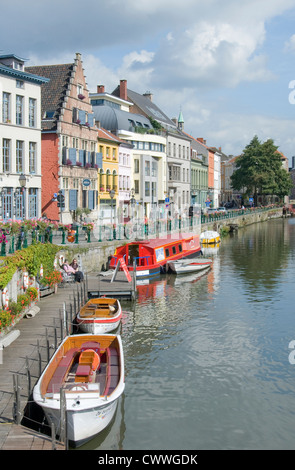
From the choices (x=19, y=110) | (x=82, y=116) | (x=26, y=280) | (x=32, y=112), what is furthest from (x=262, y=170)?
(x=26, y=280)

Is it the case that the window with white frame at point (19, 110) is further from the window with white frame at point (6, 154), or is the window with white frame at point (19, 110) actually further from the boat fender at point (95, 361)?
the boat fender at point (95, 361)

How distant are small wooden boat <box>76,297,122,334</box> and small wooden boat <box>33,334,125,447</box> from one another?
3638mm

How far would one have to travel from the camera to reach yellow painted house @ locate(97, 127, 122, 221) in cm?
5425

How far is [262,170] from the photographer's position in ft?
344

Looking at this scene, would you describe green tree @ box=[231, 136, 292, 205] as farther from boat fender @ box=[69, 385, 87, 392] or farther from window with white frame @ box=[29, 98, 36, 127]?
boat fender @ box=[69, 385, 87, 392]

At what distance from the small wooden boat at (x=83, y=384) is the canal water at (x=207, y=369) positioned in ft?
2.85

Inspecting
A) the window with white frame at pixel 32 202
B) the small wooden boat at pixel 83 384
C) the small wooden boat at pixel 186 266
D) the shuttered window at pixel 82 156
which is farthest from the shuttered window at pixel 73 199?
the small wooden boat at pixel 83 384

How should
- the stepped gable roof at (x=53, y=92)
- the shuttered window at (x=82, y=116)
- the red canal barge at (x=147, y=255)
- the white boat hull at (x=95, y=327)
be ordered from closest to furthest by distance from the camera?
1. the white boat hull at (x=95, y=327)
2. the red canal barge at (x=147, y=255)
3. the stepped gable roof at (x=53, y=92)
4. the shuttered window at (x=82, y=116)

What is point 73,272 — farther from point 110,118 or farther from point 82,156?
point 110,118

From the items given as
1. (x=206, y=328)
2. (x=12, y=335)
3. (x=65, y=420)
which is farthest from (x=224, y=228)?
(x=65, y=420)

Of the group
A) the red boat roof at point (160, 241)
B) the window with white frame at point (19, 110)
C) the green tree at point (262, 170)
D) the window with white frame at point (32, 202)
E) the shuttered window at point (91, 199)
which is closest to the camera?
the red boat roof at point (160, 241)

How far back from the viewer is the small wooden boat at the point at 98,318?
2134 centimetres

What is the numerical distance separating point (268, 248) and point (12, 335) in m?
38.3

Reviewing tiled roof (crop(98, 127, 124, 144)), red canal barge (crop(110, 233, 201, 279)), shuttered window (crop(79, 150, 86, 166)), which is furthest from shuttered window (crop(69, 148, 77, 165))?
red canal barge (crop(110, 233, 201, 279))
